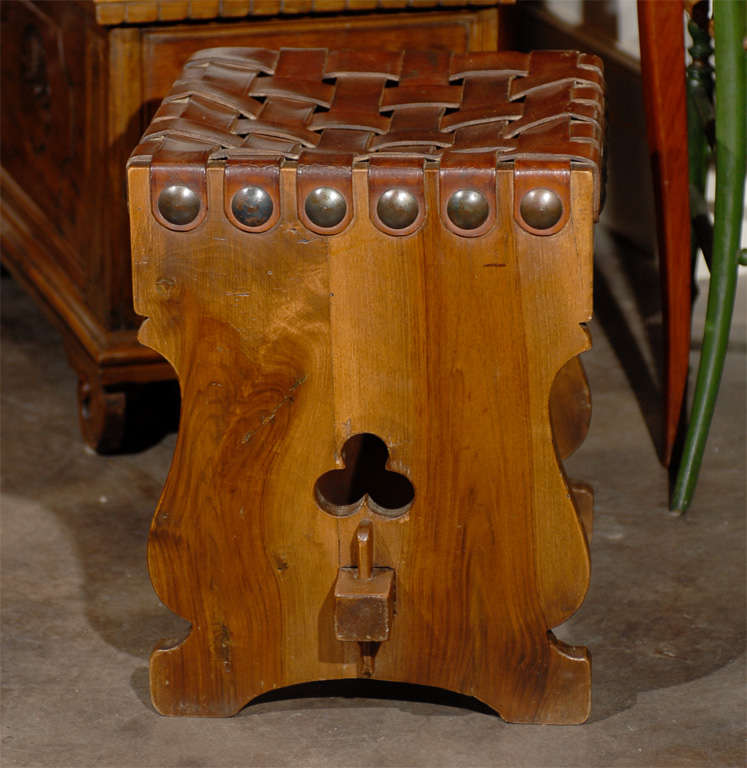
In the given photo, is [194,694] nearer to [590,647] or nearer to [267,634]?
[267,634]

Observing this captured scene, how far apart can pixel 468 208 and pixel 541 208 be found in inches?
2.9

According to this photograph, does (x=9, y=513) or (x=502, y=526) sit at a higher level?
(x=502, y=526)

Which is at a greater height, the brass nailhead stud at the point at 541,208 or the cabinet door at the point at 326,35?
the cabinet door at the point at 326,35

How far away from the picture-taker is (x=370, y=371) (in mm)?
1523

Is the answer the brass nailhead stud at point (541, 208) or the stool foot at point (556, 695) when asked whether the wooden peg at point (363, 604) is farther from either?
the brass nailhead stud at point (541, 208)

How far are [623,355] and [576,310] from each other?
49.1 inches

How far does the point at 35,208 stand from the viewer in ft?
8.22

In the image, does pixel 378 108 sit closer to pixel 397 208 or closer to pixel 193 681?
pixel 397 208

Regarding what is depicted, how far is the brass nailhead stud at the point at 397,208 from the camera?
4.75ft

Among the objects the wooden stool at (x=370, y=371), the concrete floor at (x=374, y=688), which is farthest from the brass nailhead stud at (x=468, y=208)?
the concrete floor at (x=374, y=688)

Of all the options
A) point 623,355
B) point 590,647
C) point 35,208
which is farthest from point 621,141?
point 590,647

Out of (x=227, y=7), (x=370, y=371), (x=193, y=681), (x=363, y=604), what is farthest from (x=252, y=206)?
(x=227, y=7)

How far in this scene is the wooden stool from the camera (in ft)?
4.80

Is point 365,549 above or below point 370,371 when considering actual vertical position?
below
